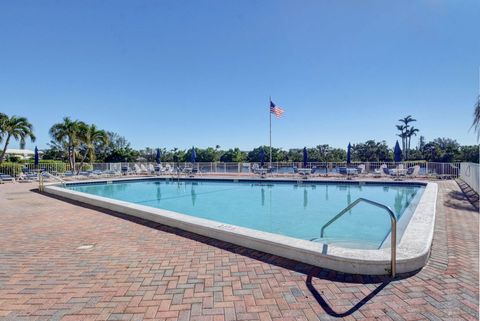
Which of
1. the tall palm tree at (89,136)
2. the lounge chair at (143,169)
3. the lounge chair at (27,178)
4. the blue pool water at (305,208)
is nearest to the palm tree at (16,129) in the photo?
the tall palm tree at (89,136)

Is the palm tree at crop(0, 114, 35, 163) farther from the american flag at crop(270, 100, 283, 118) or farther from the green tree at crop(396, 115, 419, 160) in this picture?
the green tree at crop(396, 115, 419, 160)

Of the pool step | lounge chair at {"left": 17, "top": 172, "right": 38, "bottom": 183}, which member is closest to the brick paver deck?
the pool step

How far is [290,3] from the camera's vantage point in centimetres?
838

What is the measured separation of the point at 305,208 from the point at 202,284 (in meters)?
5.85

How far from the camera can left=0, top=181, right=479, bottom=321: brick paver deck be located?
189 centimetres

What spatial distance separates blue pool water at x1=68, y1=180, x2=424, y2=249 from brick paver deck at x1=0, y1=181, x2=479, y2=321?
71.3 inches

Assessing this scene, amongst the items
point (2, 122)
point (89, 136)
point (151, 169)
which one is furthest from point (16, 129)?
point (151, 169)

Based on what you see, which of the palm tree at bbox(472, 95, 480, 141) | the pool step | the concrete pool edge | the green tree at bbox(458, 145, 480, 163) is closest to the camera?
the concrete pool edge

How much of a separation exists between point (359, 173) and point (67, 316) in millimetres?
16294

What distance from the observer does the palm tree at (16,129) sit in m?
16.7

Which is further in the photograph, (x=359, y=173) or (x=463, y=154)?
(x=463, y=154)

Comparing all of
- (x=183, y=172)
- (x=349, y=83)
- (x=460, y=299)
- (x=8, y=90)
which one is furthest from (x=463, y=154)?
(x=8, y=90)

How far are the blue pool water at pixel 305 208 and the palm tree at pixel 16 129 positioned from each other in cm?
874

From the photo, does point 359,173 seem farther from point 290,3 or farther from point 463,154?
point 463,154
